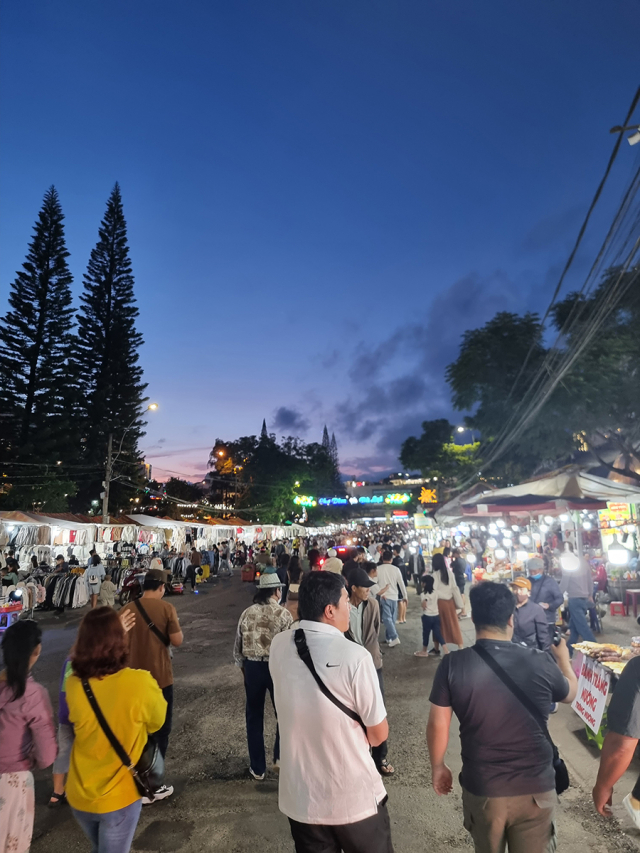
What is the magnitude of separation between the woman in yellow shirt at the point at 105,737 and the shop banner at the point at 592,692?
14.5 feet

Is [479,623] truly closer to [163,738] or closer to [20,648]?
[20,648]

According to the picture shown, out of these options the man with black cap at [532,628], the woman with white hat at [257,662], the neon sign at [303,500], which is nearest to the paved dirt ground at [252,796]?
the woman with white hat at [257,662]

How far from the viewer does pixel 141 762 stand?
2480 millimetres

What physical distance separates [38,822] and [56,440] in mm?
32044

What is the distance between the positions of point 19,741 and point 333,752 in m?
1.66

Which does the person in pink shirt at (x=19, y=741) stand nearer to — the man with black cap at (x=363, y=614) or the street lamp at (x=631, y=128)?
the man with black cap at (x=363, y=614)

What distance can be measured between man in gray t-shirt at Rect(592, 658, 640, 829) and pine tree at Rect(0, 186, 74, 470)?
111ft

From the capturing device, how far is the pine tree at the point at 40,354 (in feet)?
105

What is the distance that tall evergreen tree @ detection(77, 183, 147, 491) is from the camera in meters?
36.9

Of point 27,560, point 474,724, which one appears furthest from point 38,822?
point 27,560

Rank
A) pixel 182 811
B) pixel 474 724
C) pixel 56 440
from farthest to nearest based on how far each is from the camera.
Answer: pixel 56 440, pixel 182 811, pixel 474 724

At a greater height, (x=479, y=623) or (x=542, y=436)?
(x=542, y=436)

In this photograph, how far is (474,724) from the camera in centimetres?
238

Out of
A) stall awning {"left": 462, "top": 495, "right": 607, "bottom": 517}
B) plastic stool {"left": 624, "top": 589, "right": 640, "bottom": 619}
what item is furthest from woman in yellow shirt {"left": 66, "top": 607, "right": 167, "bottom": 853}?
plastic stool {"left": 624, "top": 589, "right": 640, "bottom": 619}
